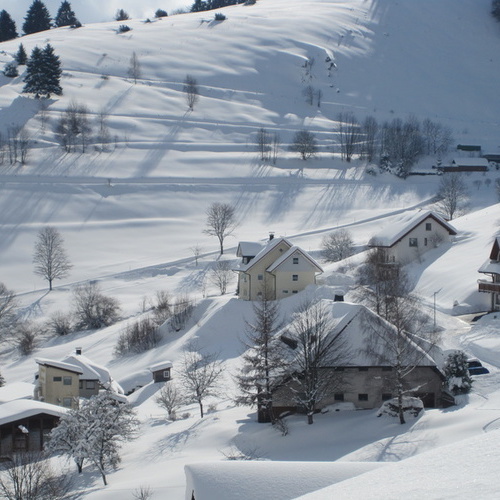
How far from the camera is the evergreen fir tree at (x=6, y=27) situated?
146 meters

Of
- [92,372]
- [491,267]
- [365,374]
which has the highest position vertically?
[491,267]

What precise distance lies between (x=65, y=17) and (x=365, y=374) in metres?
162

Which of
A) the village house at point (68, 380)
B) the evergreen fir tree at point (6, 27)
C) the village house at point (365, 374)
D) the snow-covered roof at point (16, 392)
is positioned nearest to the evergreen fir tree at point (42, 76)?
the evergreen fir tree at point (6, 27)

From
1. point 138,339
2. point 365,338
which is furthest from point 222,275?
point 365,338

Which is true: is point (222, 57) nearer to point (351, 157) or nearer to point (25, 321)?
point (351, 157)

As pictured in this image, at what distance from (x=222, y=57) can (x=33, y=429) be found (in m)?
117

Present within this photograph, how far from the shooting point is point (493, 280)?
37.2 m

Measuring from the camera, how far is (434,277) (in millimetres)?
44438

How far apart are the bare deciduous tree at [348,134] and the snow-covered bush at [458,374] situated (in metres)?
76.5

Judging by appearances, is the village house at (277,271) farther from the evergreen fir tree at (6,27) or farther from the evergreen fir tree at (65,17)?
the evergreen fir tree at (65,17)

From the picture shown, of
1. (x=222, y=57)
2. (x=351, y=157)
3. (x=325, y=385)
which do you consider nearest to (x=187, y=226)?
(x=351, y=157)

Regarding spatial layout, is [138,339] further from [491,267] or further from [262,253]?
[491,267]

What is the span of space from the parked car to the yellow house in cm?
2201

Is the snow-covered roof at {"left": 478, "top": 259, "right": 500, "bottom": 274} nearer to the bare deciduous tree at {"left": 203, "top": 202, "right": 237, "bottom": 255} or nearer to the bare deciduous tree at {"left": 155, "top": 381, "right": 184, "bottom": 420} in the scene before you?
the bare deciduous tree at {"left": 155, "top": 381, "right": 184, "bottom": 420}
